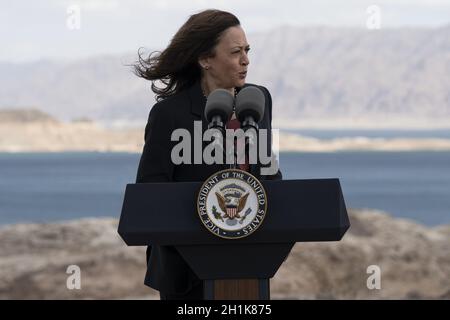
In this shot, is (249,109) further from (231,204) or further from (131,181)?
(131,181)

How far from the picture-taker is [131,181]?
84.6 metres

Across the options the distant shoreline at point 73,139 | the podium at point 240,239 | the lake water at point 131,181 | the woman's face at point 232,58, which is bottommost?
the podium at point 240,239

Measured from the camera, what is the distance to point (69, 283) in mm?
18922

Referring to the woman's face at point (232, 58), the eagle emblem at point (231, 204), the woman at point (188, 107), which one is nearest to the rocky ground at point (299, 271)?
the woman at point (188, 107)

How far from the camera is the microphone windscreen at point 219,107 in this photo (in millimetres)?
3832

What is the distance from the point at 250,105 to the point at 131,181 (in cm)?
8102

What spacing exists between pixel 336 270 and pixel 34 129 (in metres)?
108

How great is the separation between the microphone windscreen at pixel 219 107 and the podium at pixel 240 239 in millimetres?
232

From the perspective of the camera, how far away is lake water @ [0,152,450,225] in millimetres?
83062
